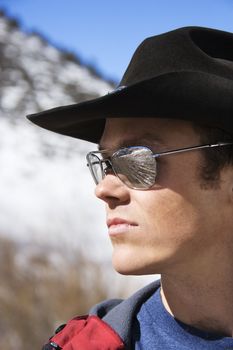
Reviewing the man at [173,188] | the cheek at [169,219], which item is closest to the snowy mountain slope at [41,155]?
the man at [173,188]

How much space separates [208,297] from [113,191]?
16.2 inches

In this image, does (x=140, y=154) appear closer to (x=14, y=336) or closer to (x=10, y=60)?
(x=14, y=336)

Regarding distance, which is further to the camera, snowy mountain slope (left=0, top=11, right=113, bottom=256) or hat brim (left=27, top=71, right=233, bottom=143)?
snowy mountain slope (left=0, top=11, right=113, bottom=256)

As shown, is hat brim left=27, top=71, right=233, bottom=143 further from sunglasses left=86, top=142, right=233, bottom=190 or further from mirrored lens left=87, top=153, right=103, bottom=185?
mirrored lens left=87, top=153, right=103, bottom=185

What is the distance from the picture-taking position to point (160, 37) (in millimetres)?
1869

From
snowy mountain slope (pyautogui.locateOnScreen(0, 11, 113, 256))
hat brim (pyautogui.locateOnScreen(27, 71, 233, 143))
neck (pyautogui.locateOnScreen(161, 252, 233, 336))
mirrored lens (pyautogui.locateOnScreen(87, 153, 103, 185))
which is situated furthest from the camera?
snowy mountain slope (pyautogui.locateOnScreen(0, 11, 113, 256))

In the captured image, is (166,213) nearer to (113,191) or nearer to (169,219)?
(169,219)

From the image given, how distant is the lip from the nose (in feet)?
0.17

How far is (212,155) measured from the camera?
5.63 feet

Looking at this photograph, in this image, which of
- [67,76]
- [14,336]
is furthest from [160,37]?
[67,76]

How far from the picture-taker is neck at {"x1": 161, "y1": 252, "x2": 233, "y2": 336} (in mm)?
1753

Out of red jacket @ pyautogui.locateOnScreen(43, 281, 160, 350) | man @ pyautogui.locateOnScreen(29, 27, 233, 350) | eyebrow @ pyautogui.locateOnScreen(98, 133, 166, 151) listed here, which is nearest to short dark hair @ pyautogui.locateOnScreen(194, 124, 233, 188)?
man @ pyautogui.locateOnScreen(29, 27, 233, 350)

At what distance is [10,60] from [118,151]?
20083 millimetres

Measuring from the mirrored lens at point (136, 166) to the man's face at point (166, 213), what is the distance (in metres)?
0.02
